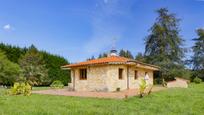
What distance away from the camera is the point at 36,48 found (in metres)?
42.6

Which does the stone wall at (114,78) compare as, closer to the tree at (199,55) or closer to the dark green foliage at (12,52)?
the dark green foliage at (12,52)

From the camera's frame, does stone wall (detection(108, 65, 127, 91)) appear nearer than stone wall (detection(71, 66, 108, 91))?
Yes

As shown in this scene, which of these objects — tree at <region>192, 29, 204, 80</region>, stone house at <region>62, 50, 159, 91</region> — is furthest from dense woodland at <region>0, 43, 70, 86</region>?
tree at <region>192, 29, 204, 80</region>

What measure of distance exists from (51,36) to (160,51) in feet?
64.1

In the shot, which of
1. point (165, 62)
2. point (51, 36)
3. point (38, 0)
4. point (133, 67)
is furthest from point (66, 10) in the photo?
point (165, 62)

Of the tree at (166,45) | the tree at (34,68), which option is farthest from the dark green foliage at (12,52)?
the tree at (166,45)

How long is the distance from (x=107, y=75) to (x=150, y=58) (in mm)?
19795

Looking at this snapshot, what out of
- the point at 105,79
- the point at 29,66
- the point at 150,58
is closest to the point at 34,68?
the point at 29,66

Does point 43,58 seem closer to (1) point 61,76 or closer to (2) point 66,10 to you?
(1) point 61,76

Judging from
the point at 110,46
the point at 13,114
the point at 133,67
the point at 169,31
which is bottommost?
the point at 13,114

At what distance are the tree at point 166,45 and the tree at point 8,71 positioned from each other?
62.4 ft

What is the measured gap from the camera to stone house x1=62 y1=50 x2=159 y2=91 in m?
27.4

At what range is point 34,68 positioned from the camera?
39.3 meters

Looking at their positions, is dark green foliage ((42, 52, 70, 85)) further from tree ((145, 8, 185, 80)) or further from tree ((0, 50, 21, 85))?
tree ((145, 8, 185, 80))
